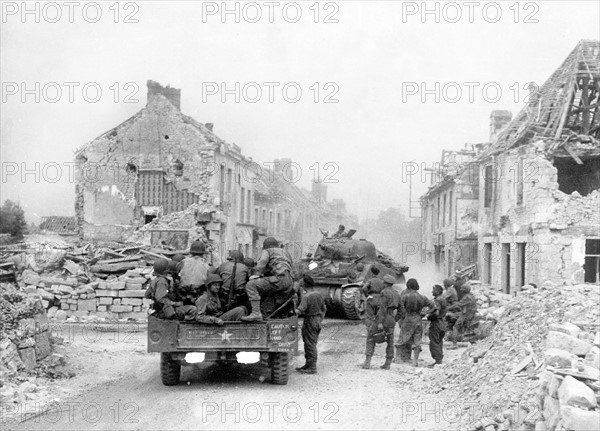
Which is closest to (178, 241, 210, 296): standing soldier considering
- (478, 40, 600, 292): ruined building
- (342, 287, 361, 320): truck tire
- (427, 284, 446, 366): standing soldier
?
(427, 284, 446, 366): standing soldier

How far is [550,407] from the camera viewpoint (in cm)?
649

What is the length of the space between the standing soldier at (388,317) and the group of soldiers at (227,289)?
5.55 ft

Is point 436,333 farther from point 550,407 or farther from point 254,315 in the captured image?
point 550,407

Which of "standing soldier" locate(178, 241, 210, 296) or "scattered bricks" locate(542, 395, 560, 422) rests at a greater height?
"standing soldier" locate(178, 241, 210, 296)

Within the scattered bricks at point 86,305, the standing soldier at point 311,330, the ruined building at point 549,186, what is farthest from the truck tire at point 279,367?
the ruined building at point 549,186

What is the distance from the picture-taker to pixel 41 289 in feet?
57.7

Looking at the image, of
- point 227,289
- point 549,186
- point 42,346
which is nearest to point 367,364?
point 227,289

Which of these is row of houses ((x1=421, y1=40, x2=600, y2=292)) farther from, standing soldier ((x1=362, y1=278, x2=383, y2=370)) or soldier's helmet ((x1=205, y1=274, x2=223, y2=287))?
soldier's helmet ((x1=205, y1=274, x2=223, y2=287))

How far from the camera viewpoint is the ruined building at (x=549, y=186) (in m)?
21.2

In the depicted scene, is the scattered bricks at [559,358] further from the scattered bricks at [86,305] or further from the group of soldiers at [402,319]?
the scattered bricks at [86,305]

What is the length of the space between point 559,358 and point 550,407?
80 centimetres

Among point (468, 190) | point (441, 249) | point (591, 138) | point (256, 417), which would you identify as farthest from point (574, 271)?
point (256, 417)

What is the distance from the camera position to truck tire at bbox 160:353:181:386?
920cm

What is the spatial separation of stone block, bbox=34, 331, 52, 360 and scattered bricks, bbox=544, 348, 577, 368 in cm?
764
